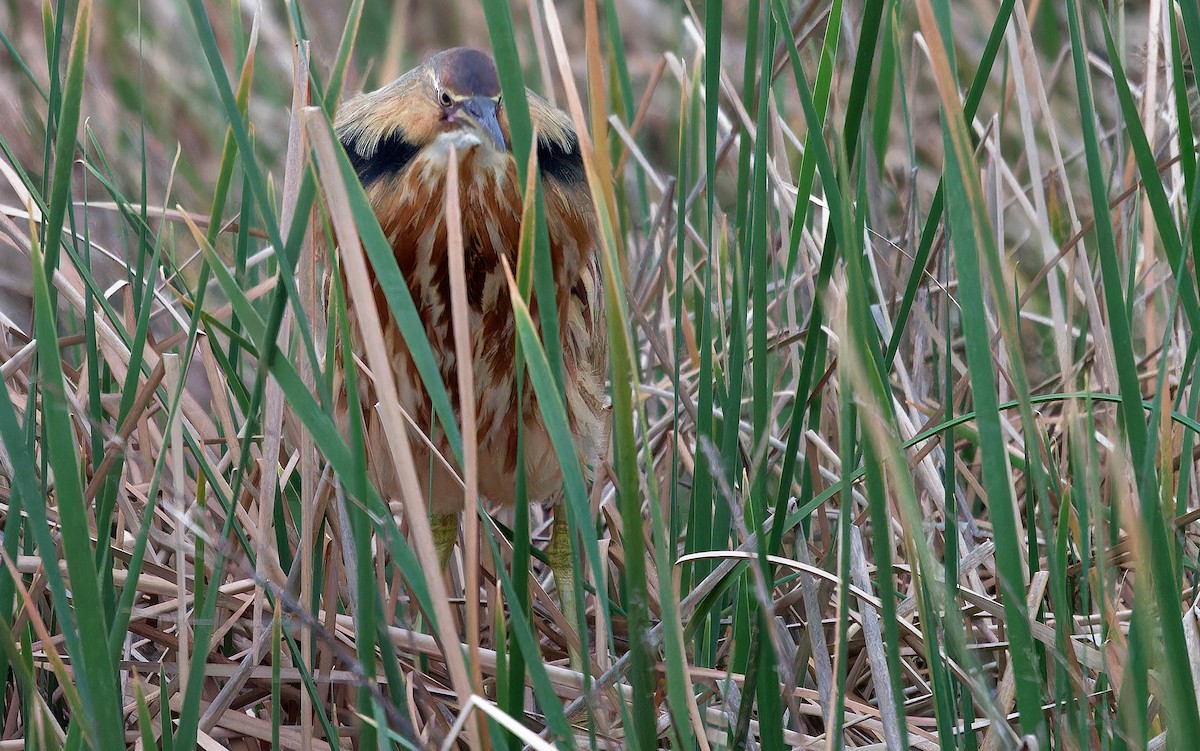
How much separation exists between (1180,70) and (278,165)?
6.80 ft

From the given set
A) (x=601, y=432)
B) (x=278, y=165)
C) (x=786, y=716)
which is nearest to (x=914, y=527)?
(x=786, y=716)

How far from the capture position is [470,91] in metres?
1.09

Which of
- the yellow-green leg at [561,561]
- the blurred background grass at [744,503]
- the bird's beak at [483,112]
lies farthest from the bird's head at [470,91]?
the yellow-green leg at [561,561]

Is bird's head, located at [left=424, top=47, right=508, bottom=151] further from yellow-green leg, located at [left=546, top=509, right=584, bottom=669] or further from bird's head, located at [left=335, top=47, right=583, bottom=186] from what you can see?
yellow-green leg, located at [left=546, top=509, right=584, bottom=669]

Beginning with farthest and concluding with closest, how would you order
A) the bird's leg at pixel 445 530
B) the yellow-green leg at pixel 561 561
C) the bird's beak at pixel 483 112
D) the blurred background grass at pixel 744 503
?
the bird's leg at pixel 445 530, the yellow-green leg at pixel 561 561, the bird's beak at pixel 483 112, the blurred background grass at pixel 744 503

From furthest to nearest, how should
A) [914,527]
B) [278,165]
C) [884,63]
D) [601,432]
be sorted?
1. [278,165]
2. [601,432]
3. [884,63]
4. [914,527]

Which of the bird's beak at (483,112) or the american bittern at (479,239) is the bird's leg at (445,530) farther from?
the bird's beak at (483,112)

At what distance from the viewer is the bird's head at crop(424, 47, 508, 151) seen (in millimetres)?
1082

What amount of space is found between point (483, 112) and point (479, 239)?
182 mm

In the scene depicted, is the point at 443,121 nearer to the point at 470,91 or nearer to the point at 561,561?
the point at 470,91

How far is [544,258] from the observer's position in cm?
67

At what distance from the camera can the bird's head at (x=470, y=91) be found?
1082mm

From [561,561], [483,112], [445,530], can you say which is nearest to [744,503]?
[483,112]

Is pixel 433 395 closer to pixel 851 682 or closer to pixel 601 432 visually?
pixel 851 682
